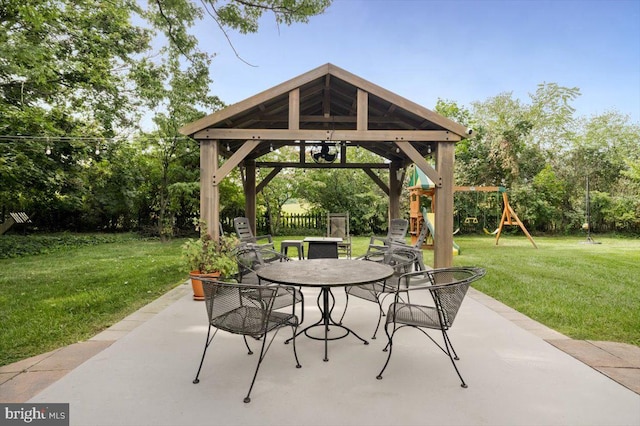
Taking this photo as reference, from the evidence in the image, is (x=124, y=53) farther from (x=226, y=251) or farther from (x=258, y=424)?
(x=258, y=424)

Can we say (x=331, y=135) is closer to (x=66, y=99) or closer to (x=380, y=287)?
(x=380, y=287)

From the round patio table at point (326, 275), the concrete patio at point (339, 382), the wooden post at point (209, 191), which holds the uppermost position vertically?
the wooden post at point (209, 191)

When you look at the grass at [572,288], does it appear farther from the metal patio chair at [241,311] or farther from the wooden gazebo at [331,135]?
the metal patio chair at [241,311]

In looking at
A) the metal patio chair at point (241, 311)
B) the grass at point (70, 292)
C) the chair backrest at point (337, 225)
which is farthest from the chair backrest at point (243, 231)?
the metal patio chair at point (241, 311)

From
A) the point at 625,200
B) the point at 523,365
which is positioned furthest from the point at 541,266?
the point at 625,200

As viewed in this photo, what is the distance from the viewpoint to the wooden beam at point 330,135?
4.68 meters

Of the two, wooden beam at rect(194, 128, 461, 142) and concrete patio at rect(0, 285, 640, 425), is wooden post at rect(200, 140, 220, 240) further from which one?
concrete patio at rect(0, 285, 640, 425)

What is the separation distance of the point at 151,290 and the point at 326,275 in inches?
126

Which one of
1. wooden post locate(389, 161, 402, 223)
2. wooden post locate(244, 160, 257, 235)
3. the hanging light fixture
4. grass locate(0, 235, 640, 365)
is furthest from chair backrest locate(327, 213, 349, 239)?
the hanging light fixture

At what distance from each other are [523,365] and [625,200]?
1599cm

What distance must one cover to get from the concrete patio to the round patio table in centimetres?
32

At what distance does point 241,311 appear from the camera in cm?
246

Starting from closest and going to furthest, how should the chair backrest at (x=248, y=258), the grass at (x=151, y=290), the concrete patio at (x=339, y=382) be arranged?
1. the concrete patio at (x=339, y=382)
2. the grass at (x=151, y=290)
3. the chair backrest at (x=248, y=258)

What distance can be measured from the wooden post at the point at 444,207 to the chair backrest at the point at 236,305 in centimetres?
324
